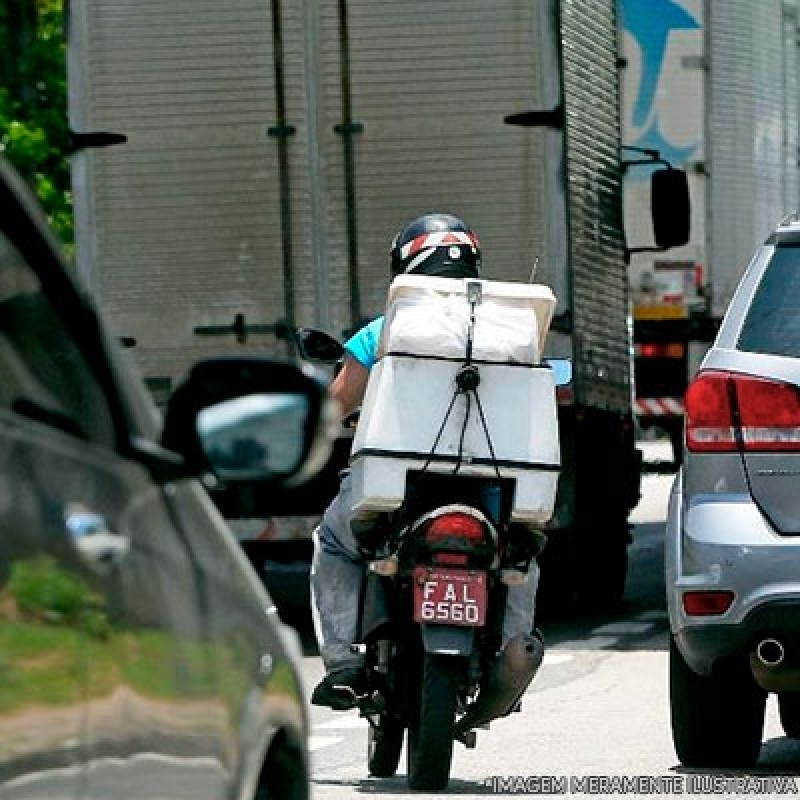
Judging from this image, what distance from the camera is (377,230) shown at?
1584 cm

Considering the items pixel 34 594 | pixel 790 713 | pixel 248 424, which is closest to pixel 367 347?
pixel 790 713

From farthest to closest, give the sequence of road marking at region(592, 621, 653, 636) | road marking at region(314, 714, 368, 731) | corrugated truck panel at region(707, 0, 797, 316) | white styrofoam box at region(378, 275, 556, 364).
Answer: corrugated truck panel at region(707, 0, 797, 316), road marking at region(592, 621, 653, 636), road marking at region(314, 714, 368, 731), white styrofoam box at region(378, 275, 556, 364)

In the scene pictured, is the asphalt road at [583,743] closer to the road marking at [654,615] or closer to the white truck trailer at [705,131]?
the road marking at [654,615]

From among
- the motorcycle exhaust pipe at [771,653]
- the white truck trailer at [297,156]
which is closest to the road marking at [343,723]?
the motorcycle exhaust pipe at [771,653]

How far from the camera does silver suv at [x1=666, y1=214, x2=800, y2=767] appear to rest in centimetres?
877

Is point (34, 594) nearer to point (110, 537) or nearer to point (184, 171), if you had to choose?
point (110, 537)

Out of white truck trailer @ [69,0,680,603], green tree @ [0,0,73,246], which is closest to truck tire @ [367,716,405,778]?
white truck trailer @ [69,0,680,603]

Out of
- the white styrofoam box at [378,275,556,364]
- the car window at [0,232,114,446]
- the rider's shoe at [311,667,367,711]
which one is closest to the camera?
the car window at [0,232,114,446]

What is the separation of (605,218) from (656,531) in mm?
9424

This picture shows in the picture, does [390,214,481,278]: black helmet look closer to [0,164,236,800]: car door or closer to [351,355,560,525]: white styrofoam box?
[351,355,560,525]: white styrofoam box

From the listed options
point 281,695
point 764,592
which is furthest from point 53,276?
point 764,592

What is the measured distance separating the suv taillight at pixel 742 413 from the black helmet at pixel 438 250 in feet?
2.92

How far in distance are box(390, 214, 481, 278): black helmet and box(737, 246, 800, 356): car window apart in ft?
2.98

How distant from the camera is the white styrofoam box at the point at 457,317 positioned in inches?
356
